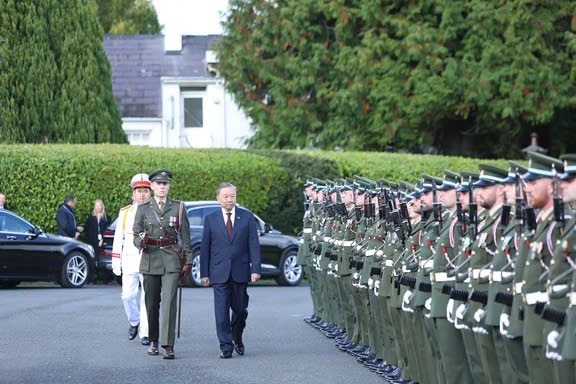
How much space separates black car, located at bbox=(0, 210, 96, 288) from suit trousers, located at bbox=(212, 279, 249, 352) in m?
12.2

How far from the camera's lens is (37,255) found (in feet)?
94.3

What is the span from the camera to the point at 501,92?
42625 mm

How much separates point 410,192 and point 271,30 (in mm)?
33630

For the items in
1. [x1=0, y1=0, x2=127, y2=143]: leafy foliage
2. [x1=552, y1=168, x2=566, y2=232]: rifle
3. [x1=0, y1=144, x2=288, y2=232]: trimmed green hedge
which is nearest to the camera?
[x1=552, y1=168, x2=566, y2=232]: rifle

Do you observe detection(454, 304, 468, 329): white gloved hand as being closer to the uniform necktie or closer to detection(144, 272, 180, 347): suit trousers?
detection(144, 272, 180, 347): suit trousers

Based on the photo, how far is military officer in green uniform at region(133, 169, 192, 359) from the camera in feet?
54.9

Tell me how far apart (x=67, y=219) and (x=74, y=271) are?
6.50 feet

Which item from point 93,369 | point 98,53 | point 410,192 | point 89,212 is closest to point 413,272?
point 410,192

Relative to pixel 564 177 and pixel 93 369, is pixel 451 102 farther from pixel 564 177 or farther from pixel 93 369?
pixel 564 177

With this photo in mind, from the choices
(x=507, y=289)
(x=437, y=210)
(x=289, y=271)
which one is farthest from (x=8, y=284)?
(x=507, y=289)

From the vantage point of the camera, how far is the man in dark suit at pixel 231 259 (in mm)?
16781

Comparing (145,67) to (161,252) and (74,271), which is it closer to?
(74,271)

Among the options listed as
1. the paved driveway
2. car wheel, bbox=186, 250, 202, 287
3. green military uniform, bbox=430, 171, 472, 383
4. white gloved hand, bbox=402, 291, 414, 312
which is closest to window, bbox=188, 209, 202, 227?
car wheel, bbox=186, 250, 202, 287

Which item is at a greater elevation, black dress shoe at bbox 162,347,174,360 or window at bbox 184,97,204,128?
window at bbox 184,97,204,128
